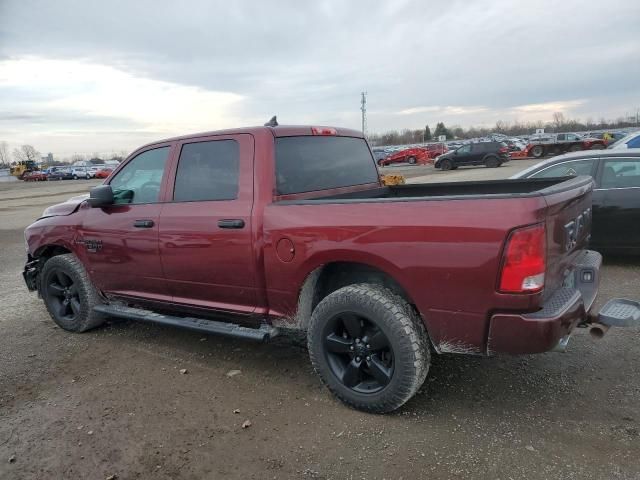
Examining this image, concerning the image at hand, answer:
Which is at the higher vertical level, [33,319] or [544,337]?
[544,337]

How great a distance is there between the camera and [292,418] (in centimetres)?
334

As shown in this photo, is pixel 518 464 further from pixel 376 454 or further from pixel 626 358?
pixel 626 358

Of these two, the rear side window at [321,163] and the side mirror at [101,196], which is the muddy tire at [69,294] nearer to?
the side mirror at [101,196]

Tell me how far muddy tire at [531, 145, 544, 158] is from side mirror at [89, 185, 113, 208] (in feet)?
117

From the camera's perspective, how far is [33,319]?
569 centimetres

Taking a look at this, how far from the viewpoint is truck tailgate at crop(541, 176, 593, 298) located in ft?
9.18

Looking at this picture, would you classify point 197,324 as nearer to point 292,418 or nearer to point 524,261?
point 292,418

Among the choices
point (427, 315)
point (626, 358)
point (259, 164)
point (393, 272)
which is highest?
point (259, 164)

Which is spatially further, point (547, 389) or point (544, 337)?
point (547, 389)

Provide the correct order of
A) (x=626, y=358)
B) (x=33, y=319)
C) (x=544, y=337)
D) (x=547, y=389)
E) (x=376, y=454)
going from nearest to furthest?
(x=544, y=337) → (x=376, y=454) → (x=547, y=389) → (x=626, y=358) → (x=33, y=319)

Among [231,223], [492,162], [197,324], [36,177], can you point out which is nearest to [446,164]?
[492,162]

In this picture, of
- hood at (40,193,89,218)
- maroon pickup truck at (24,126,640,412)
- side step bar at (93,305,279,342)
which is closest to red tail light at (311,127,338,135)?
maroon pickup truck at (24,126,640,412)

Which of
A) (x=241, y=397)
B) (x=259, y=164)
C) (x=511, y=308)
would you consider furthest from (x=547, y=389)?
(x=259, y=164)

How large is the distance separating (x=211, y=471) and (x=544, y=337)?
1.93m
